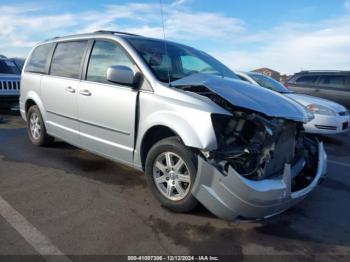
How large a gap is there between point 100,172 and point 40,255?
1957mm

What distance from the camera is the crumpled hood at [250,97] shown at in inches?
118

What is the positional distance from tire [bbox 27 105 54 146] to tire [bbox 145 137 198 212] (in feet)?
8.88

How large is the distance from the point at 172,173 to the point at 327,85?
30.1ft

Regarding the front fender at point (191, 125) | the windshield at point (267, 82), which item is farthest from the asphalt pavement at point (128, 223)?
the windshield at point (267, 82)

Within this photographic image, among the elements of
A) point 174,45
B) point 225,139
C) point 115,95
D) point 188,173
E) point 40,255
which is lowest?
point 40,255

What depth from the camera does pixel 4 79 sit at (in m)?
9.04

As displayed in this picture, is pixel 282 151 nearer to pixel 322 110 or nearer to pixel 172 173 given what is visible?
pixel 172 173

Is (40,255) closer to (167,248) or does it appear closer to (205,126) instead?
(167,248)

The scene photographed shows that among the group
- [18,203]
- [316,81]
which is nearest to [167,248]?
[18,203]

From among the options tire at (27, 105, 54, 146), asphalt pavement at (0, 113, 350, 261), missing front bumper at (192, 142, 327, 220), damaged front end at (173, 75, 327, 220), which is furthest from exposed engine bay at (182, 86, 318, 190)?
tire at (27, 105, 54, 146)

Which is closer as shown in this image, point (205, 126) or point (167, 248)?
point (167, 248)

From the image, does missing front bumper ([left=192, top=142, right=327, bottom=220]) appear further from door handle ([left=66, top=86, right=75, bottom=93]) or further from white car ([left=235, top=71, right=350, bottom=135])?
white car ([left=235, top=71, right=350, bottom=135])

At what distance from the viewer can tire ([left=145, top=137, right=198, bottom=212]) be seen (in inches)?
122

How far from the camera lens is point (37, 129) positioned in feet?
18.3
